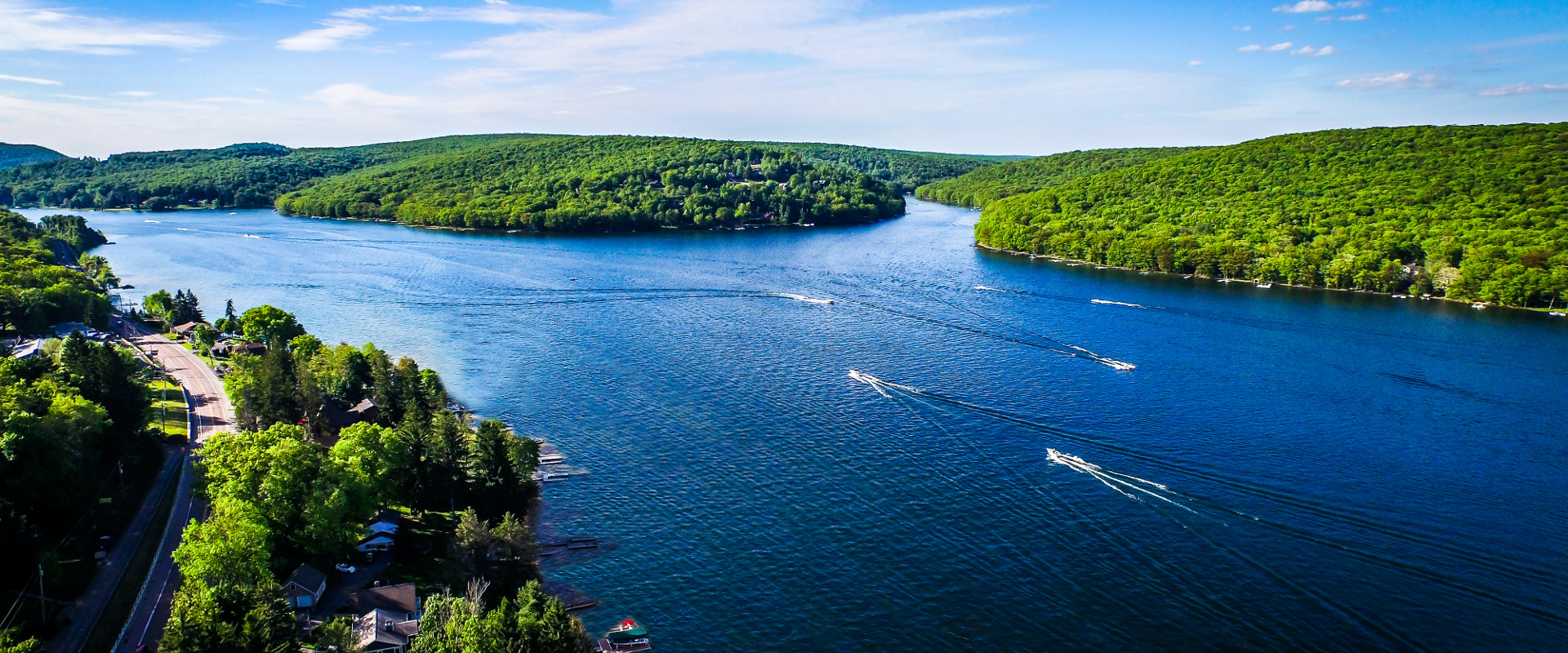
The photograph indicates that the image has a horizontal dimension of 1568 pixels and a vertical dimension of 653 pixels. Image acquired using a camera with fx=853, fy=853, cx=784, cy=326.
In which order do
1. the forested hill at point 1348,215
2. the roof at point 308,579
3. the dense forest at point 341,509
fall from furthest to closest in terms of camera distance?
the forested hill at point 1348,215
the roof at point 308,579
the dense forest at point 341,509

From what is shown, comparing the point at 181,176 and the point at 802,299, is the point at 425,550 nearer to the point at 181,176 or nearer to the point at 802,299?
the point at 802,299

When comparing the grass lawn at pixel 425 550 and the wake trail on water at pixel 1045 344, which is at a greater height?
the wake trail on water at pixel 1045 344

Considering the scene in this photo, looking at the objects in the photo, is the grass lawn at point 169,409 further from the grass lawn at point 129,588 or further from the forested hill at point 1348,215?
the forested hill at point 1348,215

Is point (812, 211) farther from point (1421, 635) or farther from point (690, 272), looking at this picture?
point (1421, 635)

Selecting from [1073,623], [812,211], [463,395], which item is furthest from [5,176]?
[1073,623]

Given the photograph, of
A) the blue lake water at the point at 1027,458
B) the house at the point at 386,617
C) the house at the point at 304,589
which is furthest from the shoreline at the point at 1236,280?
the house at the point at 304,589
